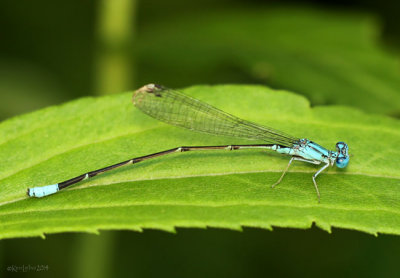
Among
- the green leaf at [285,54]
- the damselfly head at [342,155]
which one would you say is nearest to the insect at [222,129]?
the damselfly head at [342,155]

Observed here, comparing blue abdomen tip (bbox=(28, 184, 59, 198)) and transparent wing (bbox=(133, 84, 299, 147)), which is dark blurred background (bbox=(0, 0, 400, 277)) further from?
blue abdomen tip (bbox=(28, 184, 59, 198))

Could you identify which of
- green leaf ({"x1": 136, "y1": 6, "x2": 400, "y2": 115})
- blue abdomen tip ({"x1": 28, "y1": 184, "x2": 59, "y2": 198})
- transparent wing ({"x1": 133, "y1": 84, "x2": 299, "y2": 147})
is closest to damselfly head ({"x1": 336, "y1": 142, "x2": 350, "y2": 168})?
transparent wing ({"x1": 133, "y1": 84, "x2": 299, "y2": 147})

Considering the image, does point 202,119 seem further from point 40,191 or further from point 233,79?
point 233,79

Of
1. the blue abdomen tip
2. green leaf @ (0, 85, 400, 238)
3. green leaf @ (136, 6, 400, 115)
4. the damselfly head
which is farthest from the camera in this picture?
green leaf @ (136, 6, 400, 115)

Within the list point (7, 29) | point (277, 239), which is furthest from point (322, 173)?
point (7, 29)

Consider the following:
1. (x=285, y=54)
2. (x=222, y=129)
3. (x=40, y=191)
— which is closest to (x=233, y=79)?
(x=285, y=54)

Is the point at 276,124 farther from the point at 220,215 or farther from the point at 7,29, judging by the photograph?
the point at 7,29

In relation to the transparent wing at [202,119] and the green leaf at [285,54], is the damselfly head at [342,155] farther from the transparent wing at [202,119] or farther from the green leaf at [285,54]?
the green leaf at [285,54]
